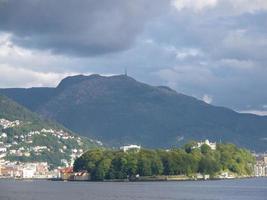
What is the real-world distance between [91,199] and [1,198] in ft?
42.9

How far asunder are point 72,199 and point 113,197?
969 centimetres

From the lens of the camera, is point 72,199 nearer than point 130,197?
Yes

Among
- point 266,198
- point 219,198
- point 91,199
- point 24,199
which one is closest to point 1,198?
point 24,199

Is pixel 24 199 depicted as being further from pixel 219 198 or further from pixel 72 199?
pixel 219 198

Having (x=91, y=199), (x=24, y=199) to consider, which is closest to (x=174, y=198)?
(x=91, y=199)

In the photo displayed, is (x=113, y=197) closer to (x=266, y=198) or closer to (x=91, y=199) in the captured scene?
(x=91, y=199)

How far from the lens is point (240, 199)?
385 feet

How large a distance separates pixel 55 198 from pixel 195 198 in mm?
20597

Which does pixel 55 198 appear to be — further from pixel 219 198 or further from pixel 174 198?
pixel 219 198

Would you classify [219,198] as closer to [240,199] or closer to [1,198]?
[240,199]

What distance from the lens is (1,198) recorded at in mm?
112875

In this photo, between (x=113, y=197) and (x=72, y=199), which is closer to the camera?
(x=72, y=199)

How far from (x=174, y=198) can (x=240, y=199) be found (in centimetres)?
987

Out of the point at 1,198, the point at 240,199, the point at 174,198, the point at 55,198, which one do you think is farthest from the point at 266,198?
the point at 1,198
